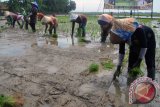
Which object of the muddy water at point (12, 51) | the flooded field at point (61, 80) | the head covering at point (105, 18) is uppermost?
the head covering at point (105, 18)

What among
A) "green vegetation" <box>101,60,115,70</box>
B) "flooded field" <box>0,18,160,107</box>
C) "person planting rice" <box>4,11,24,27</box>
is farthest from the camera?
"person planting rice" <box>4,11,24,27</box>

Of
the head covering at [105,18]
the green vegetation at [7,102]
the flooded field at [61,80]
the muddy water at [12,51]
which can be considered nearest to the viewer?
the green vegetation at [7,102]

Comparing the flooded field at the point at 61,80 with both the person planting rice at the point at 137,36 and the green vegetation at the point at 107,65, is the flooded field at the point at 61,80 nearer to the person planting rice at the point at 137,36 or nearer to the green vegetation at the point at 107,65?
the green vegetation at the point at 107,65

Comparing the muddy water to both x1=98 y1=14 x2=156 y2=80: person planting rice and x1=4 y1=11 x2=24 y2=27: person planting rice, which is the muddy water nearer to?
x1=98 y1=14 x2=156 y2=80: person planting rice

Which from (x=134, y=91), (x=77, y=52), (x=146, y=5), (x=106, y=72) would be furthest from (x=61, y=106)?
(x=146, y=5)

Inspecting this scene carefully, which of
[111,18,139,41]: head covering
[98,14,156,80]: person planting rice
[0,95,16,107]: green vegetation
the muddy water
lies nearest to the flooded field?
the muddy water

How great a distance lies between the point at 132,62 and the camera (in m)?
6.04

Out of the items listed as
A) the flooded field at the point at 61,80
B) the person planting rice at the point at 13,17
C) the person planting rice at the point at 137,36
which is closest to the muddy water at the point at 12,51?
the flooded field at the point at 61,80

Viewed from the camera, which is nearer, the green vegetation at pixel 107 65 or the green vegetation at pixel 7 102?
the green vegetation at pixel 7 102

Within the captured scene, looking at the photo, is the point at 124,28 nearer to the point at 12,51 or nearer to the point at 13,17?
the point at 12,51

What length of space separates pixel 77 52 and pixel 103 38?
9.27ft

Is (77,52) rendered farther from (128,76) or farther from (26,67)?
(128,76)

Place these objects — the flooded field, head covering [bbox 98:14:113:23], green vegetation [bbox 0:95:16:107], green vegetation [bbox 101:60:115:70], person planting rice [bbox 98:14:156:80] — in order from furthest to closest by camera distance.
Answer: head covering [bbox 98:14:113:23] < green vegetation [bbox 101:60:115:70] < person planting rice [bbox 98:14:156:80] < the flooded field < green vegetation [bbox 0:95:16:107]

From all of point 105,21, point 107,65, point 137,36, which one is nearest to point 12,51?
point 105,21
